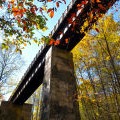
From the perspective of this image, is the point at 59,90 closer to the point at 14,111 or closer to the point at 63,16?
the point at 63,16

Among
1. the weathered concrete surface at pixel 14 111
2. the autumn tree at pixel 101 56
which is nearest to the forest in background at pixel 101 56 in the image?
the autumn tree at pixel 101 56

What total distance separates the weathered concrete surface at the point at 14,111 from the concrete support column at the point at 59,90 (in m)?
9.46

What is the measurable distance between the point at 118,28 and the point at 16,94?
31.1 ft

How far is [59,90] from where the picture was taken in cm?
772

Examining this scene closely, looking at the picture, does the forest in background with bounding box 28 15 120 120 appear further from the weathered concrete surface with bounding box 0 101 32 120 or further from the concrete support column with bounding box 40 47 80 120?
the weathered concrete surface with bounding box 0 101 32 120

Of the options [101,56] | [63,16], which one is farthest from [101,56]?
[63,16]

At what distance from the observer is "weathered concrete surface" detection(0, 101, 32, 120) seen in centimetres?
1669

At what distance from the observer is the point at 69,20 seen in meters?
8.33

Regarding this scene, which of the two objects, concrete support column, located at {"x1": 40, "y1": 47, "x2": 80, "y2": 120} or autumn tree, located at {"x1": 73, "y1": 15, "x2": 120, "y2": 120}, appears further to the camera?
autumn tree, located at {"x1": 73, "y1": 15, "x2": 120, "y2": 120}

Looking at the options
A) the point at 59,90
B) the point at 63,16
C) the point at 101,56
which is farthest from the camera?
the point at 101,56

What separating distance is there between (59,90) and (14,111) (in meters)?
10.3

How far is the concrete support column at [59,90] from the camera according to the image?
7.28 m

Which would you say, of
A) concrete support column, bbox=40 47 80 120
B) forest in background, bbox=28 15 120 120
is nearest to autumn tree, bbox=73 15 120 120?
forest in background, bbox=28 15 120 120

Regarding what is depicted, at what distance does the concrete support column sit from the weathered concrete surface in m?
9.46
